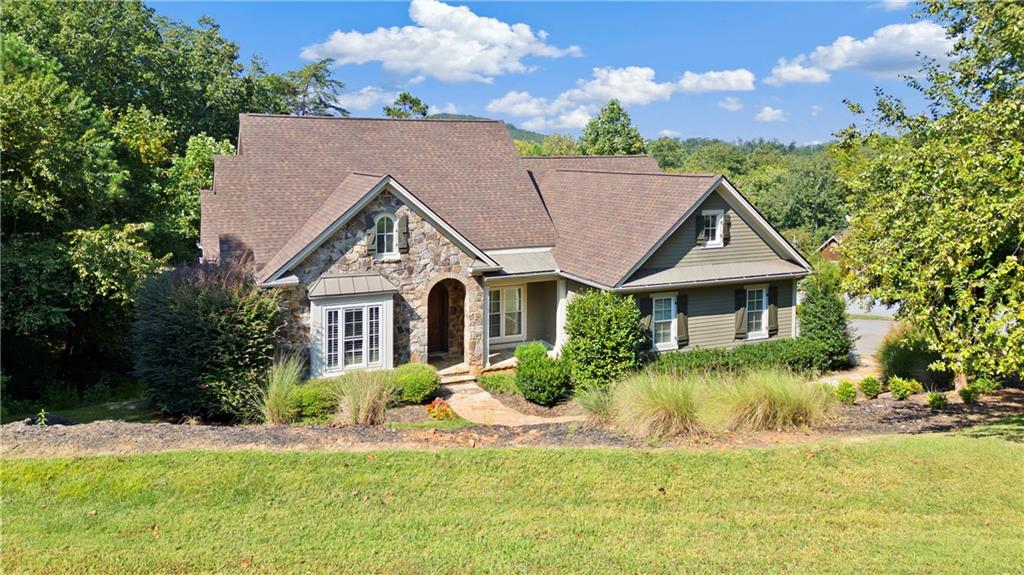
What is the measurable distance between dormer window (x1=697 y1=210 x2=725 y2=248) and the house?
4 cm

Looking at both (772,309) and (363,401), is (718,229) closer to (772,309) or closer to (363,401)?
(772,309)

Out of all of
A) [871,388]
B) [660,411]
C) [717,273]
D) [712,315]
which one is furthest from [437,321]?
[871,388]

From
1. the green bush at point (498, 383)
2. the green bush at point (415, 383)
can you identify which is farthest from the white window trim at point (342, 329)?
the green bush at point (498, 383)

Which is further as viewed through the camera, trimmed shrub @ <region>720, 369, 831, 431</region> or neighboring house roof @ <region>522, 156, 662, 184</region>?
neighboring house roof @ <region>522, 156, 662, 184</region>

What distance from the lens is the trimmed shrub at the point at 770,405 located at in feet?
44.0

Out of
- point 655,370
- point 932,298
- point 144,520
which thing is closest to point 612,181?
point 655,370

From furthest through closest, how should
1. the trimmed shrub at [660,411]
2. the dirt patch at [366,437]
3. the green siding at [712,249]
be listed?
the green siding at [712,249]
the trimmed shrub at [660,411]
the dirt patch at [366,437]

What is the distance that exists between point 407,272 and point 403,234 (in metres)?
1.06

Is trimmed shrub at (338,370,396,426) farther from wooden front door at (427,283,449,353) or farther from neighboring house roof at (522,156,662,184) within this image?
neighboring house roof at (522,156,662,184)

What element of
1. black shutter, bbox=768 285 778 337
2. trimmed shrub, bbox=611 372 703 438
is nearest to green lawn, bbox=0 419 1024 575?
trimmed shrub, bbox=611 372 703 438

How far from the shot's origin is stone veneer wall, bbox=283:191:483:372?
18.8 metres

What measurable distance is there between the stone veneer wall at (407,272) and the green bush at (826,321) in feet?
33.7

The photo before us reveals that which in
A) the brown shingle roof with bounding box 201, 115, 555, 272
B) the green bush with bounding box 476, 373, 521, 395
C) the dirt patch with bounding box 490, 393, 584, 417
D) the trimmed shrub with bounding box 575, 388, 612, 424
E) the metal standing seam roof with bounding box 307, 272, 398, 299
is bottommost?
the dirt patch with bounding box 490, 393, 584, 417

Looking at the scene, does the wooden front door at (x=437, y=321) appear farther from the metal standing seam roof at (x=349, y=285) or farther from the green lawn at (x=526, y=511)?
the green lawn at (x=526, y=511)
